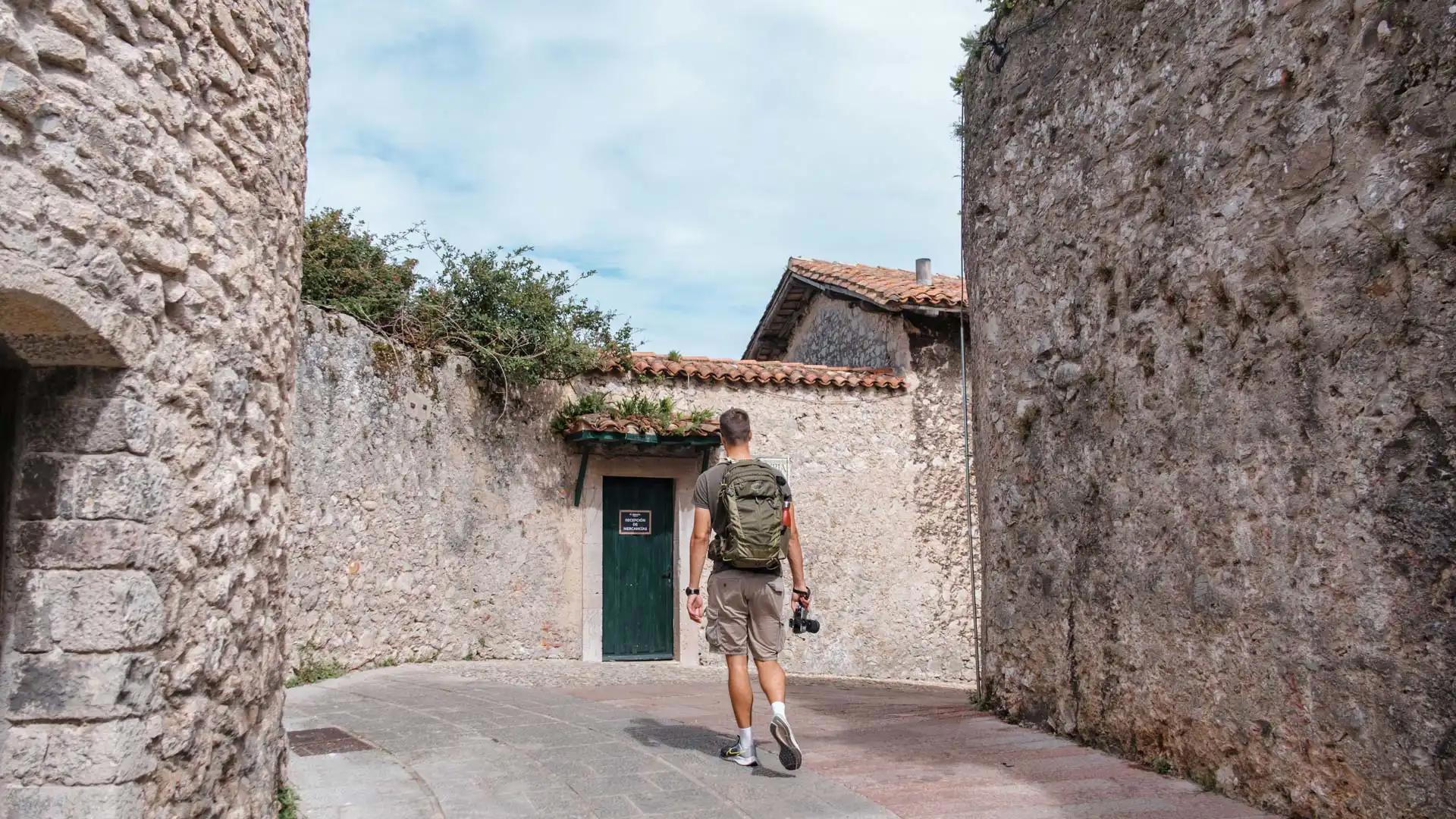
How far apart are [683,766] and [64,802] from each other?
105 inches

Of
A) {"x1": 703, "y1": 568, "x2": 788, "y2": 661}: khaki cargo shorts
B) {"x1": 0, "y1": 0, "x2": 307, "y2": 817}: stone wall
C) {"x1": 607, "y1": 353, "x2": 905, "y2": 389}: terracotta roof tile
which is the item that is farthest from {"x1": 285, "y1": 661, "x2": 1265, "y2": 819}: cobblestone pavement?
{"x1": 607, "y1": 353, "x2": 905, "y2": 389}: terracotta roof tile

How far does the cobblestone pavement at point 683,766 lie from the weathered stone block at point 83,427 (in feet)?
6.45

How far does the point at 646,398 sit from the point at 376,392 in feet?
9.83

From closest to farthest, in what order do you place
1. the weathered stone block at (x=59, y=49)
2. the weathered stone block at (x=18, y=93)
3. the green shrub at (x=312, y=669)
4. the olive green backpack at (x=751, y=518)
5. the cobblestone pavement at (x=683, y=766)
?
1. the weathered stone block at (x=18, y=93)
2. the weathered stone block at (x=59, y=49)
3. the cobblestone pavement at (x=683, y=766)
4. the olive green backpack at (x=751, y=518)
5. the green shrub at (x=312, y=669)

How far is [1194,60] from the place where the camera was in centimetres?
446

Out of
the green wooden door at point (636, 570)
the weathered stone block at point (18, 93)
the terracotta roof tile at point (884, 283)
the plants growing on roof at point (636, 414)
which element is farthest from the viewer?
the terracotta roof tile at point (884, 283)

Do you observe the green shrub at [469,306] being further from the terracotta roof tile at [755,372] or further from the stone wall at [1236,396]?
the stone wall at [1236,396]

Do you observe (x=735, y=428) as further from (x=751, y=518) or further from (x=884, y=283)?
(x=884, y=283)

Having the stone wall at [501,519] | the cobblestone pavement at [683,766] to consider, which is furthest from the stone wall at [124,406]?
the stone wall at [501,519]

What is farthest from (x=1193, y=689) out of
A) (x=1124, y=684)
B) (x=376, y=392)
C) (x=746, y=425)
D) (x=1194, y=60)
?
(x=376, y=392)

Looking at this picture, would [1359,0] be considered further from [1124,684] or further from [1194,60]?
[1124,684]

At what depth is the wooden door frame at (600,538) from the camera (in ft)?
35.8

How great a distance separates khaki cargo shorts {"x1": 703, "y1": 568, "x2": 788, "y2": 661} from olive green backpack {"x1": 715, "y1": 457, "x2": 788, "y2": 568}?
0.08m

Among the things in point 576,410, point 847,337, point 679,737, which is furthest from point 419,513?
point 847,337
